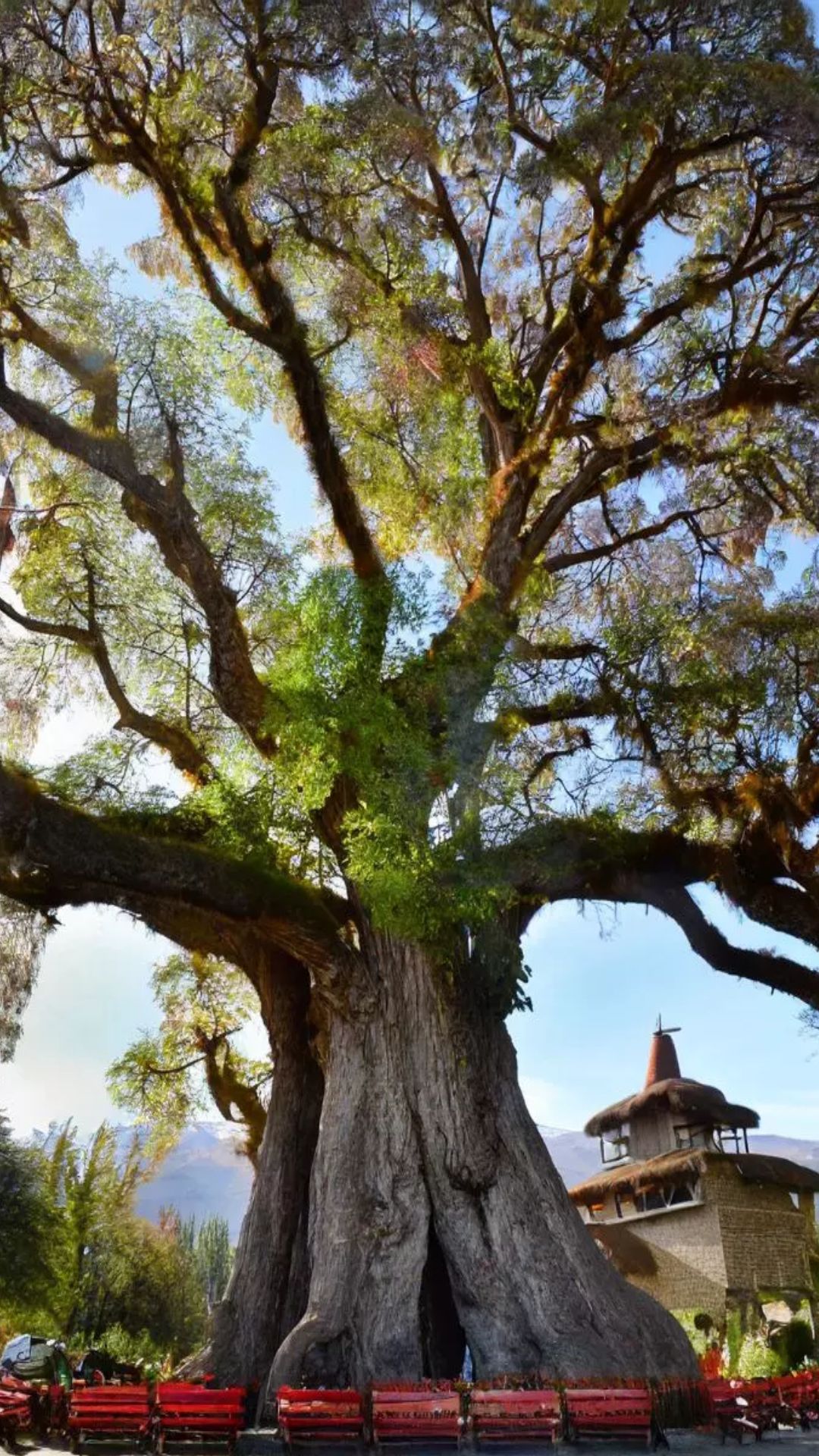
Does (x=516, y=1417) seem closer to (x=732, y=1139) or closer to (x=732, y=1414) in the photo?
(x=732, y=1414)

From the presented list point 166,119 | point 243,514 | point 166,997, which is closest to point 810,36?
point 166,119

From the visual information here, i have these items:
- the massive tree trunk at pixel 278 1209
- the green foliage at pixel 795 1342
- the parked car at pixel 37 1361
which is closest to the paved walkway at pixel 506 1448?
the parked car at pixel 37 1361

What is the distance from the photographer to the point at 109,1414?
10180mm

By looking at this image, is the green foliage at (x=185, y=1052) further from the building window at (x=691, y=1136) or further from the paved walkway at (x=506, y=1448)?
the building window at (x=691, y=1136)

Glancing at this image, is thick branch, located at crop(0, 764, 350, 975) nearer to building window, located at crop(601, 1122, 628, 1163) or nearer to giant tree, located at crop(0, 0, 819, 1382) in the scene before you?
giant tree, located at crop(0, 0, 819, 1382)

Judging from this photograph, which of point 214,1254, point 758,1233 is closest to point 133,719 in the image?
point 758,1233

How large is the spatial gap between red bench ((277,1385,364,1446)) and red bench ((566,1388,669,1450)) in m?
1.87

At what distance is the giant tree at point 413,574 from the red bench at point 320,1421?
55.8 inches

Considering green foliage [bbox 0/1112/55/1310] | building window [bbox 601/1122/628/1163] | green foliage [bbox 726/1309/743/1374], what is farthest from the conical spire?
green foliage [bbox 0/1112/55/1310]

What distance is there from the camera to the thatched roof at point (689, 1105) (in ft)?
97.5

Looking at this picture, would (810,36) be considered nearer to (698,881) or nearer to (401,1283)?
(698,881)

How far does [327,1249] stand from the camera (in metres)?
12.2

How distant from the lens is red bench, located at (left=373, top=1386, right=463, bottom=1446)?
973 centimetres

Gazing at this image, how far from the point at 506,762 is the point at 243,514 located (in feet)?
16.9
